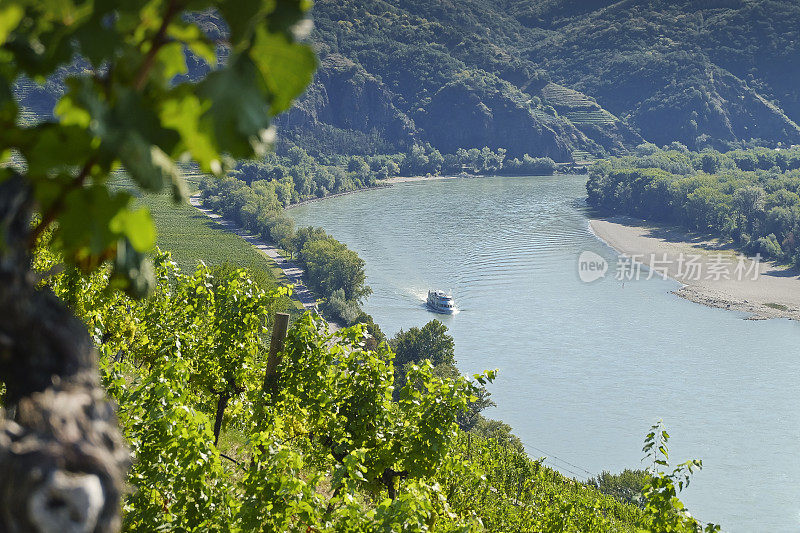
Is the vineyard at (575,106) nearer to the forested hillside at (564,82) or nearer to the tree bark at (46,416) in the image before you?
the forested hillside at (564,82)

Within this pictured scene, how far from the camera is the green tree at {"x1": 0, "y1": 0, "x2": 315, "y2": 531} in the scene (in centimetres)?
83

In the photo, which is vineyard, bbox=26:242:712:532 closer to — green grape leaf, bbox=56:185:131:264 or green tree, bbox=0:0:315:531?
green tree, bbox=0:0:315:531

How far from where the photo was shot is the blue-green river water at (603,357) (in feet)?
Result: 80.0

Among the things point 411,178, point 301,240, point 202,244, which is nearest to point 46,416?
point 301,240

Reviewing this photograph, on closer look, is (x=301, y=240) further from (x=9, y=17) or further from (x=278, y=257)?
(x=9, y=17)

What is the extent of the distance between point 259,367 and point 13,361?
798cm

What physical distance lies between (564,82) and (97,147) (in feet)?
461

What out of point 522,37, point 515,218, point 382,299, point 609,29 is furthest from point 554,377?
point 522,37

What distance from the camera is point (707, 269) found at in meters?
49.8

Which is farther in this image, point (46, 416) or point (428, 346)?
point (428, 346)

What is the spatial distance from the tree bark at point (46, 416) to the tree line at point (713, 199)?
5687cm

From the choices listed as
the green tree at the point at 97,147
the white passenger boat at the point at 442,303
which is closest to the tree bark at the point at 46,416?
the green tree at the point at 97,147

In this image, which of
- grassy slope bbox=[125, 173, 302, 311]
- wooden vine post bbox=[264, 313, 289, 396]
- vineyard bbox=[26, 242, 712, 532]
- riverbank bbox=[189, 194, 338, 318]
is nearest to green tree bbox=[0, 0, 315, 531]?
vineyard bbox=[26, 242, 712, 532]

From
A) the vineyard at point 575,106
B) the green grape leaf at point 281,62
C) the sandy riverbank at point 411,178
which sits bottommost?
the sandy riverbank at point 411,178
